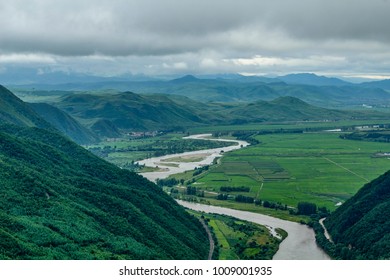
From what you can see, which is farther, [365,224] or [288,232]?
[288,232]

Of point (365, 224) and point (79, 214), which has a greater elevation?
point (79, 214)

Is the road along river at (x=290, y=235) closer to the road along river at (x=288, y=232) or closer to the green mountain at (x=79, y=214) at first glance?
the road along river at (x=288, y=232)

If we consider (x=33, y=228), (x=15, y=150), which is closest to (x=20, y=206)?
(x=33, y=228)

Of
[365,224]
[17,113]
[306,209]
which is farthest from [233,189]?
[17,113]

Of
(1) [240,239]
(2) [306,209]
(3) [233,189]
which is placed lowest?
(3) [233,189]

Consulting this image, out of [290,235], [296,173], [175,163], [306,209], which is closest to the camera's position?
[290,235]

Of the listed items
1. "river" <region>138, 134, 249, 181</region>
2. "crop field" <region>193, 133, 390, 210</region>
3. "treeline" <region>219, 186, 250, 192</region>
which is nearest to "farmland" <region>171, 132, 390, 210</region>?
"crop field" <region>193, 133, 390, 210</region>

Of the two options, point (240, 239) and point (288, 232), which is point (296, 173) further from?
point (240, 239)

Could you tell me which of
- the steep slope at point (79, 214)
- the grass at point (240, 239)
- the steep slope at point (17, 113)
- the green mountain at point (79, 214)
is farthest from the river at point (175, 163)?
the grass at point (240, 239)
